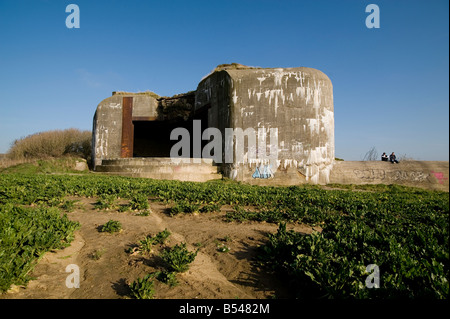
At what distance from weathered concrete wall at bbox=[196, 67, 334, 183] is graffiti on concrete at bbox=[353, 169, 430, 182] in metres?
2.03

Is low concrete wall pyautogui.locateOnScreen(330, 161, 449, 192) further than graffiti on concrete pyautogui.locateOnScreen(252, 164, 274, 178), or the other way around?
low concrete wall pyautogui.locateOnScreen(330, 161, 449, 192)

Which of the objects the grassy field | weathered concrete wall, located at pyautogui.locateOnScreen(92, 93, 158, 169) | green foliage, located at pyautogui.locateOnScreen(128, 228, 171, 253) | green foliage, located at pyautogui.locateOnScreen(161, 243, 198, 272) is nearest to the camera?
the grassy field

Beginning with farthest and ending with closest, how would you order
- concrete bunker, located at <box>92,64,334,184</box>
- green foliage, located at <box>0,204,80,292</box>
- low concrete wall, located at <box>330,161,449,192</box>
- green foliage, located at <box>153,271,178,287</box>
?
1. low concrete wall, located at <box>330,161,449,192</box>
2. concrete bunker, located at <box>92,64,334,184</box>
3. green foliage, located at <box>153,271,178,287</box>
4. green foliage, located at <box>0,204,80,292</box>

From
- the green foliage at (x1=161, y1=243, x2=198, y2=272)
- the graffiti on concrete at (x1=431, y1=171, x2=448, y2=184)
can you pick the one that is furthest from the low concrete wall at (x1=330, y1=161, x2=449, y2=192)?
the green foliage at (x1=161, y1=243, x2=198, y2=272)

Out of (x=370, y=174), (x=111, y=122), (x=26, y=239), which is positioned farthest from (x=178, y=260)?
(x=111, y=122)

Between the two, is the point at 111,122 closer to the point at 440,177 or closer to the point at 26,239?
the point at 26,239

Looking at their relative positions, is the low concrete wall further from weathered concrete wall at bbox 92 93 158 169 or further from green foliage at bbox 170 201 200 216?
weathered concrete wall at bbox 92 93 158 169

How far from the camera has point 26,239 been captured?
118 inches

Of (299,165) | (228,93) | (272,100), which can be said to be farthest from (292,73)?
(299,165)

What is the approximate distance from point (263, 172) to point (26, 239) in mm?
10883

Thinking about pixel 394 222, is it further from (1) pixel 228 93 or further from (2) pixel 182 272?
(1) pixel 228 93

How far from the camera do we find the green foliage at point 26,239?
2.40 m

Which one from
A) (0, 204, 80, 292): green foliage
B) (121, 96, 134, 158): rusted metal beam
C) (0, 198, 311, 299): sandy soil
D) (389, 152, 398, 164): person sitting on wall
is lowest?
(0, 198, 311, 299): sandy soil

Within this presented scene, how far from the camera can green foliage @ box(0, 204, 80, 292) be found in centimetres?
240
